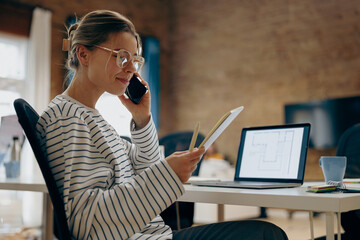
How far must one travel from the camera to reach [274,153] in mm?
1390

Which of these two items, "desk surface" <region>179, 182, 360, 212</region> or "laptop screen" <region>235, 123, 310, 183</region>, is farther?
"laptop screen" <region>235, 123, 310, 183</region>

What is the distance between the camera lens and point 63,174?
92cm

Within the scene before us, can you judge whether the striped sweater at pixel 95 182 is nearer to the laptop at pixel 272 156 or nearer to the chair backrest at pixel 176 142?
the laptop at pixel 272 156

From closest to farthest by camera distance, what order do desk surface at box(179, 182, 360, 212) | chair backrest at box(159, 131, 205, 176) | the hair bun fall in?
desk surface at box(179, 182, 360, 212), the hair bun, chair backrest at box(159, 131, 205, 176)


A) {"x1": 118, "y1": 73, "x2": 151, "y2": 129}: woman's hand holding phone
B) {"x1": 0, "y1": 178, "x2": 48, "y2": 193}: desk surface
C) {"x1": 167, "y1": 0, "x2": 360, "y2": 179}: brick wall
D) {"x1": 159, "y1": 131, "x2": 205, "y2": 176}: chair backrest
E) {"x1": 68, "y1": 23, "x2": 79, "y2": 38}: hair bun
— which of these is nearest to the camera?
{"x1": 68, "y1": 23, "x2": 79, "y2": 38}: hair bun

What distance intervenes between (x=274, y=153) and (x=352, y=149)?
0.53 meters

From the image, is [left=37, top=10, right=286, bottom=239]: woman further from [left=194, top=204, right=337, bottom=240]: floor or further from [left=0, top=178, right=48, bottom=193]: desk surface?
[left=194, top=204, right=337, bottom=240]: floor

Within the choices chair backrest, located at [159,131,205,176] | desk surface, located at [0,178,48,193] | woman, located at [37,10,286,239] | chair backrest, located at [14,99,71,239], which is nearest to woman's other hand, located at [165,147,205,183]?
woman, located at [37,10,286,239]

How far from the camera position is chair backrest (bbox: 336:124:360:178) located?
5.61 ft

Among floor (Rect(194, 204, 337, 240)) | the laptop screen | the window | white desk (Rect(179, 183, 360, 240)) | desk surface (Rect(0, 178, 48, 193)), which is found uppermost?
the window

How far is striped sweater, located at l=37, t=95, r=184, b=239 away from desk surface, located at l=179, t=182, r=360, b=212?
0.15 meters

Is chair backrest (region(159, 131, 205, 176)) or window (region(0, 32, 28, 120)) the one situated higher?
window (region(0, 32, 28, 120))

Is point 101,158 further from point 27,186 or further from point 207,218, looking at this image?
point 207,218

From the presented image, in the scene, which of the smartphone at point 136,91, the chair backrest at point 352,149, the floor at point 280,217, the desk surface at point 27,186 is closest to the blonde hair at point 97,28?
the smartphone at point 136,91
